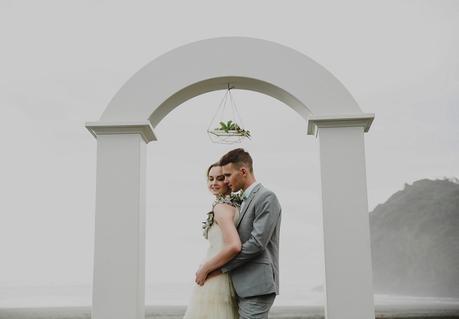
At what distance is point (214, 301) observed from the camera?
11.8ft

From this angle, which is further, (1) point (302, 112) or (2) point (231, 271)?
(1) point (302, 112)

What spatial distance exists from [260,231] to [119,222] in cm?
104

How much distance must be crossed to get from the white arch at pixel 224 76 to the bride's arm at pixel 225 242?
93 centimetres

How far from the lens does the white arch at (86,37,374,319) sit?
12.3 ft

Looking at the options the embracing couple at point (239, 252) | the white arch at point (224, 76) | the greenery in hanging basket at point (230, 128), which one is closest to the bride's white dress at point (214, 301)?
the embracing couple at point (239, 252)

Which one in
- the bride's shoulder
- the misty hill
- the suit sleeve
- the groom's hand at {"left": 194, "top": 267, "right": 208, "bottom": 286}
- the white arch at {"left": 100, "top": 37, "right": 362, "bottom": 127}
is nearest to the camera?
the suit sleeve

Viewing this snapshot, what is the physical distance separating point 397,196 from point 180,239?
432 centimetres

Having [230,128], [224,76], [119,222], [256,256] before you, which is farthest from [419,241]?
[119,222]

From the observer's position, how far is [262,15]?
9539mm

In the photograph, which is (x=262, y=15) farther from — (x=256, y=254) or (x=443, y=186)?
(x=256, y=254)

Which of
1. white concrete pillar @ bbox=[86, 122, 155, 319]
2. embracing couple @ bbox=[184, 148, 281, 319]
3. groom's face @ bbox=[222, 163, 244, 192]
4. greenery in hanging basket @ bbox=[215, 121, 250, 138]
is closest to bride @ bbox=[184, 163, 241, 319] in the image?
embracing couple @ bbox=[184, 148, 281, 319]

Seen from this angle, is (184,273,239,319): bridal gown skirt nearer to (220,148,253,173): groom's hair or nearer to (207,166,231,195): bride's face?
(207,166,231,195): bride's face

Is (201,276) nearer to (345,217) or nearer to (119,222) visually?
(119,222)

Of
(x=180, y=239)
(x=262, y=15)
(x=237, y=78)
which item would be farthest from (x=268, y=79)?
(x=180, y=239)
